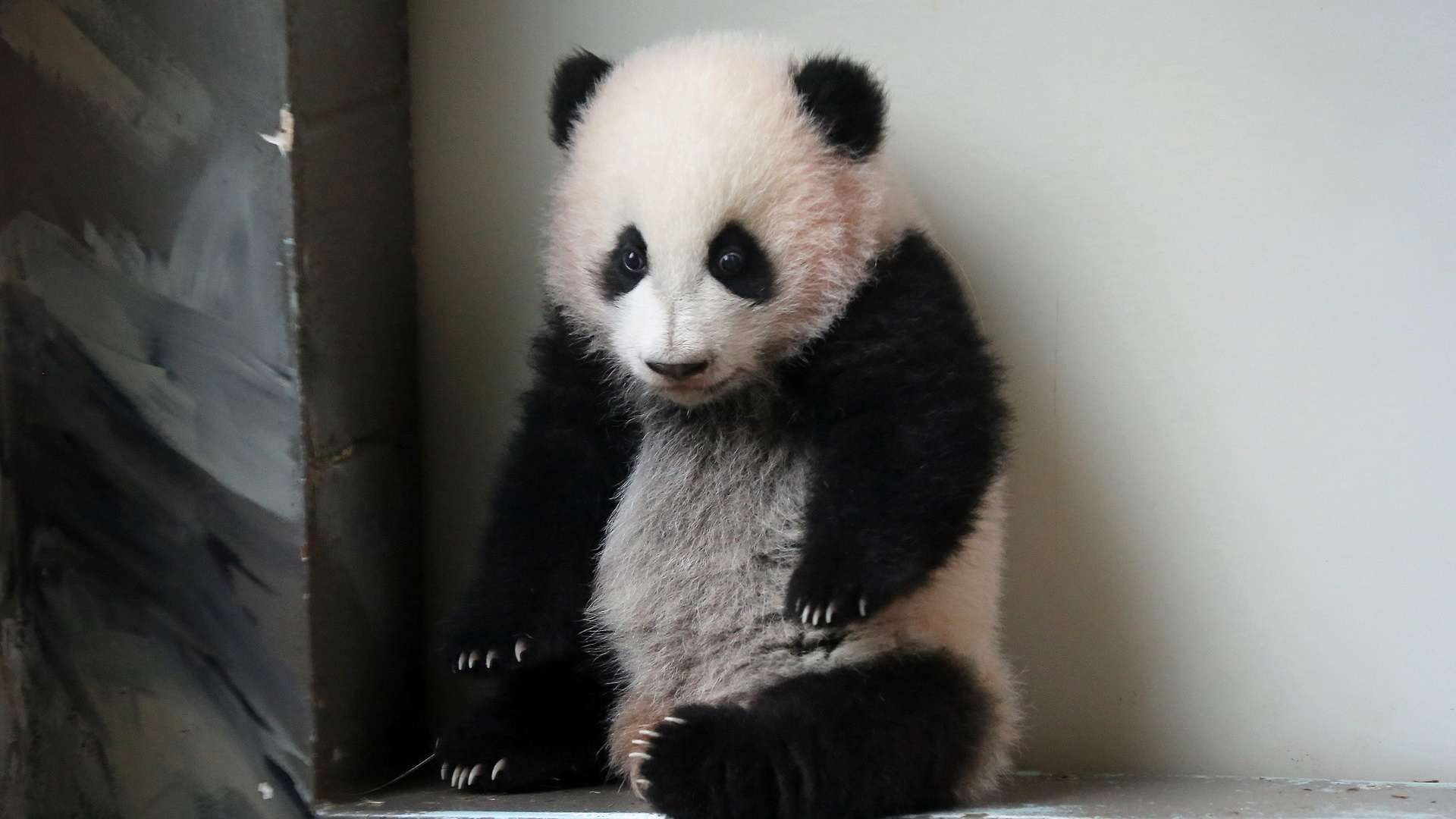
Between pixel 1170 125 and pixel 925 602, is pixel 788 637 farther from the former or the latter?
pixel 1170 125

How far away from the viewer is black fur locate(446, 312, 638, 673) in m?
2.04

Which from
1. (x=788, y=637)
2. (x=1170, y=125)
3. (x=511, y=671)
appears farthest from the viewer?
(x=1170, y=125)

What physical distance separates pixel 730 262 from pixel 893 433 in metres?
0.36

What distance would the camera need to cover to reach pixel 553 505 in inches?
83.3

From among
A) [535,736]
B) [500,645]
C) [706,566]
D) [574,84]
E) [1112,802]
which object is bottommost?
[1112,802]

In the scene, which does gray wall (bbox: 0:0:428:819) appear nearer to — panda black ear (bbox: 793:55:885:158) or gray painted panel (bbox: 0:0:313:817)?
gray painted panel (bbox: 0:0:313:817)

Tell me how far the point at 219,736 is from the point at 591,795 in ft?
2.03

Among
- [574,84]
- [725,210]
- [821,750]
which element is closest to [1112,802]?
[821,750]

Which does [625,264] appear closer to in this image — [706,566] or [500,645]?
[706,566]

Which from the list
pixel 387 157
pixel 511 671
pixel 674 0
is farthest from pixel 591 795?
pixel 674 0

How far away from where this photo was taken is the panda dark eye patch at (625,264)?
1.96 m

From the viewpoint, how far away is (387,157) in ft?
7.83

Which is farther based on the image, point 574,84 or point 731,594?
point 574,84

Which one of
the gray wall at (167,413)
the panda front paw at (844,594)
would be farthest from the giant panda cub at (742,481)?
the gray wall at (167,413)
